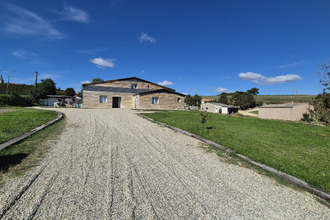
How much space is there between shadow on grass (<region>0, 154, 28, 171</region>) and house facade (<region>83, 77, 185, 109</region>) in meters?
21.4

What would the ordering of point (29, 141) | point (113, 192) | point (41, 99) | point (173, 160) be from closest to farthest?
point (113, 192)
point (173, 160)
point (29, 141)
point (41, 99)

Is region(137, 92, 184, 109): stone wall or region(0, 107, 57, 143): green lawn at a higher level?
region(137, 92, 184, 109): stone wall

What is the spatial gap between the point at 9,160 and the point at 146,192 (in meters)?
3.24

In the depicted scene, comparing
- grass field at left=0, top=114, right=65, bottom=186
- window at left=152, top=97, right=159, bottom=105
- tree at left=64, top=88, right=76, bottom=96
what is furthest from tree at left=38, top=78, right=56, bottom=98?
grass field at left=0, top=114, right=65, bottom=186

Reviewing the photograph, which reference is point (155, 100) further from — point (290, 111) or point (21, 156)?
point (21, 156)

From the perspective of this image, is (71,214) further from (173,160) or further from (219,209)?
(173,160)

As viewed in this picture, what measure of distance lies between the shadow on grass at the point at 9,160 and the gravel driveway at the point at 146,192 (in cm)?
52

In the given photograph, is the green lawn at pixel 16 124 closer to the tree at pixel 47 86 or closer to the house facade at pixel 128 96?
the house facade at pixel 128 96

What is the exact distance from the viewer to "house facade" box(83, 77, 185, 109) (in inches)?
1009

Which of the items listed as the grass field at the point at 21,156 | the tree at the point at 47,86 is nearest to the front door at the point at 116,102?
the grass field at the point at 21,156

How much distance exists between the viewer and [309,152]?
5.25 metres

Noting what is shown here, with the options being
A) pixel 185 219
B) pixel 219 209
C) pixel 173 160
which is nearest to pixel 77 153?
pixel 173 160

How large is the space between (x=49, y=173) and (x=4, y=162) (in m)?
1.22

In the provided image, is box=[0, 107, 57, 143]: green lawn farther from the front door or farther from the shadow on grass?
the front door
